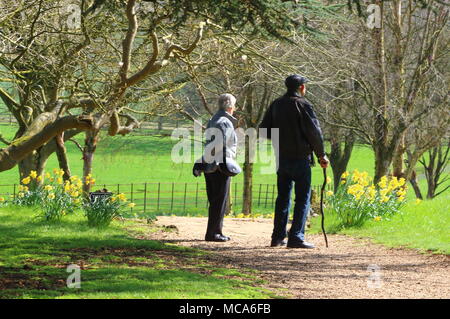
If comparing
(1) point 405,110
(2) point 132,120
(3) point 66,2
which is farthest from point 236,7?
(1) point 405,110

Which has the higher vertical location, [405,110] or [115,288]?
[405,110]

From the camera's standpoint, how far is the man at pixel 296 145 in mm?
9398

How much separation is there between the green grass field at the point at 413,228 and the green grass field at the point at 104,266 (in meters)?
3.01

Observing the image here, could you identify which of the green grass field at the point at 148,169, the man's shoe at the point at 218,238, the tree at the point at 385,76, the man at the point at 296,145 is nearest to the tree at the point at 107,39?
the man at the point at 296,145

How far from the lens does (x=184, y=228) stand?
12016mm

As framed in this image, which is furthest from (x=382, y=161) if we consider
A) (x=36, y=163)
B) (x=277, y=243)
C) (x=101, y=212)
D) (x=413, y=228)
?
(x=101, y=212)

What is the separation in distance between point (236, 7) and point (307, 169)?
3.04 m

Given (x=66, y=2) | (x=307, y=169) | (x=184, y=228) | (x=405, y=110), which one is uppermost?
(x=66, y=2)

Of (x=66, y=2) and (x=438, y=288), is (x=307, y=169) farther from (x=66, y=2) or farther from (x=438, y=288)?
(x=66, y=2)

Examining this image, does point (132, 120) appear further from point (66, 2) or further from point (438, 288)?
point (438, 288)

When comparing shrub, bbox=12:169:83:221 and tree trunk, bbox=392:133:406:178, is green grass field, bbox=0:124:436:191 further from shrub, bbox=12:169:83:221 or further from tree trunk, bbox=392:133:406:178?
shrub, bbox=12:169:83:221
